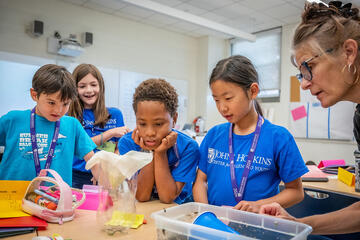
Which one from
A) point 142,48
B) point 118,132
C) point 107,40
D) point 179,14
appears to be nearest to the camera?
point 118,132

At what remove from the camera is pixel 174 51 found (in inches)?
224

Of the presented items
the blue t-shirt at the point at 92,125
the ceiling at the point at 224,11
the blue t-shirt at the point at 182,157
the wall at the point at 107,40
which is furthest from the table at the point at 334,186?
the wall at the point at 107,40

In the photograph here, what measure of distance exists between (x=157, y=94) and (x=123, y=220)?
1.78ft

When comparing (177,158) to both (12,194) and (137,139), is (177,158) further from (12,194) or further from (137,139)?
(12,194)

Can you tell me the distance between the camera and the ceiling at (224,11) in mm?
4258

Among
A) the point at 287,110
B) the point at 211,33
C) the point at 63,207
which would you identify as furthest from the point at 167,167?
the point at 211,33

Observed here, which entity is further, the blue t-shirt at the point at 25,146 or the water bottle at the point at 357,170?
A: the water bottle at the point at 357,170

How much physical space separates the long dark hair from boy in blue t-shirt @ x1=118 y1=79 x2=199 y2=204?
9.1 inches

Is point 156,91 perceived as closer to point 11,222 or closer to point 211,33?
point 11,222

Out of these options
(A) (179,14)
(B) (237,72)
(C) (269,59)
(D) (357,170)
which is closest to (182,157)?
(B) (237,72)

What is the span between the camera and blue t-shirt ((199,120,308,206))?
3.78 feet

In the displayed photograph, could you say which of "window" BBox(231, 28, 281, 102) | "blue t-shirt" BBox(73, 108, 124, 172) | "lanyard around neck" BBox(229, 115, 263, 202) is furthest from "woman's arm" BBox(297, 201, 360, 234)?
"window" BBox(231, 28, 281, 102)

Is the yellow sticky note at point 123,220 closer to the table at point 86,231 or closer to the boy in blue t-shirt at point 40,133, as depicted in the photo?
the table at point 86,231

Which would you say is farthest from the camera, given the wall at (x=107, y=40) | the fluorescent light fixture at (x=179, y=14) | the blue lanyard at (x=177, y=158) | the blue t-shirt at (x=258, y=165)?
the wall at (x=107, y=40)
